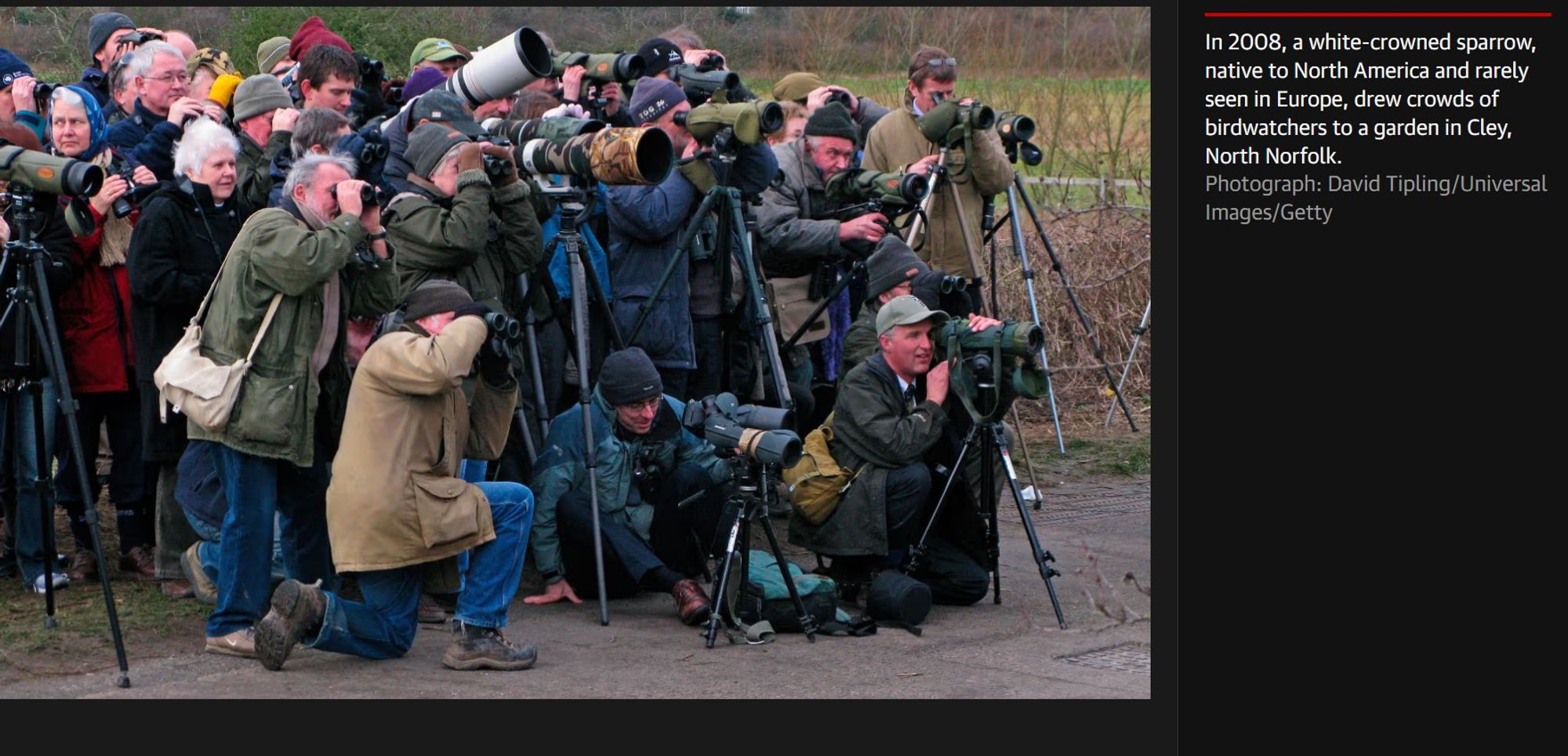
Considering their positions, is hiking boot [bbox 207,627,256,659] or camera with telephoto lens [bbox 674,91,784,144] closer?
hiking boot [bbox 207,627,256,659]

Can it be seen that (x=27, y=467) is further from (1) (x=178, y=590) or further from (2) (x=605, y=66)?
(2) (x=605, y=66)

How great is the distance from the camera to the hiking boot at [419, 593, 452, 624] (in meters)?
5.96

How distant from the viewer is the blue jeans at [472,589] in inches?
208

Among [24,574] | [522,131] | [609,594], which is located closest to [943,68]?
[522,131]

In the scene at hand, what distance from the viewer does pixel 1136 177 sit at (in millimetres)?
11203

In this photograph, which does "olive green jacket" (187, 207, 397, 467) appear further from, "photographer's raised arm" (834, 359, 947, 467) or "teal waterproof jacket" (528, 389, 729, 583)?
"photographer's raised arm" (834, 359, 947, 467)

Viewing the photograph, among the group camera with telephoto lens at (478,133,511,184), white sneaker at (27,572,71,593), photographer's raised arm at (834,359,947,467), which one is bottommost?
white sneaker at (27,572,71,593)

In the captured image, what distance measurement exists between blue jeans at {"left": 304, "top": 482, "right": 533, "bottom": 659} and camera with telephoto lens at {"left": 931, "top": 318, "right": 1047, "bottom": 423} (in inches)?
65.9

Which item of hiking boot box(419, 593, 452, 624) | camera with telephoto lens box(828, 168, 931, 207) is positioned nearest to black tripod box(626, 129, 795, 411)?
camera with telephoto lens box(828, 168, 931, 207)

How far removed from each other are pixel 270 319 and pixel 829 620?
7.11 ft
